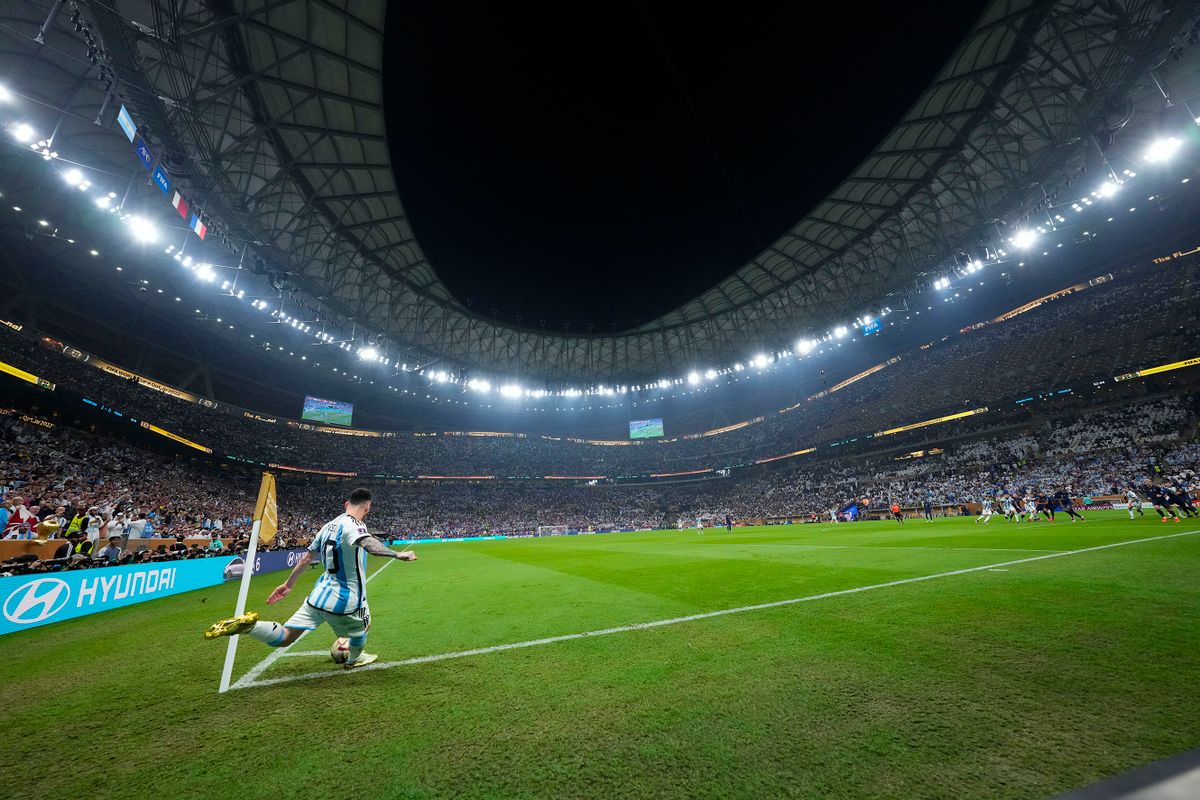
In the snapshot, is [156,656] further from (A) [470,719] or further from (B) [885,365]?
(B) [885,365]

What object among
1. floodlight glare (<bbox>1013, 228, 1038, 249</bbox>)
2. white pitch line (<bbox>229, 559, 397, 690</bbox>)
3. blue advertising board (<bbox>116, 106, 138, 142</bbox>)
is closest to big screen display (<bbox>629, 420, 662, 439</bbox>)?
floodlight glare (<bbox>1013, 228, 1038, 249</bbox>)

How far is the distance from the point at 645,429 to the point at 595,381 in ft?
53.8

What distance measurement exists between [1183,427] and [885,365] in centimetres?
2519

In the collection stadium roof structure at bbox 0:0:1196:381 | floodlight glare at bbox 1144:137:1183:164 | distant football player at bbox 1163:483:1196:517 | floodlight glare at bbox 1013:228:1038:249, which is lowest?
distant football player at bbox 1163:483:1196:517

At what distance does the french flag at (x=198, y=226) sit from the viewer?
17.1 m

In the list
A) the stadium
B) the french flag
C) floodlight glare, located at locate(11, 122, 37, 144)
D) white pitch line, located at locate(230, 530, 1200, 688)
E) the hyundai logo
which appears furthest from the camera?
the french flag

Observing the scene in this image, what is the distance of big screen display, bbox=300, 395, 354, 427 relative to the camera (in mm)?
46459

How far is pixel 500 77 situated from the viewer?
1295 centimetres

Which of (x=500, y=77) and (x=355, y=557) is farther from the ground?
(x=500, y=77)

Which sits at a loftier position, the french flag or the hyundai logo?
the french flag

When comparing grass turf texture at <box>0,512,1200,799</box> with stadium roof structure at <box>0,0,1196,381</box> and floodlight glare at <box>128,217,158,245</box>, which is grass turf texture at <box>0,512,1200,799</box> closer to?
stadium roof structure at <box>0,0,1196,381</box>

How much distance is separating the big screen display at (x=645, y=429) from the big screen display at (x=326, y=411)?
37198 millimetres

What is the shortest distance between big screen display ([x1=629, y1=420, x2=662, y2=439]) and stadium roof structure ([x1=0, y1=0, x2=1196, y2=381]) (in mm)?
31949

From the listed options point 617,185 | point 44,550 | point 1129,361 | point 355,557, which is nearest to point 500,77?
point 617,185
